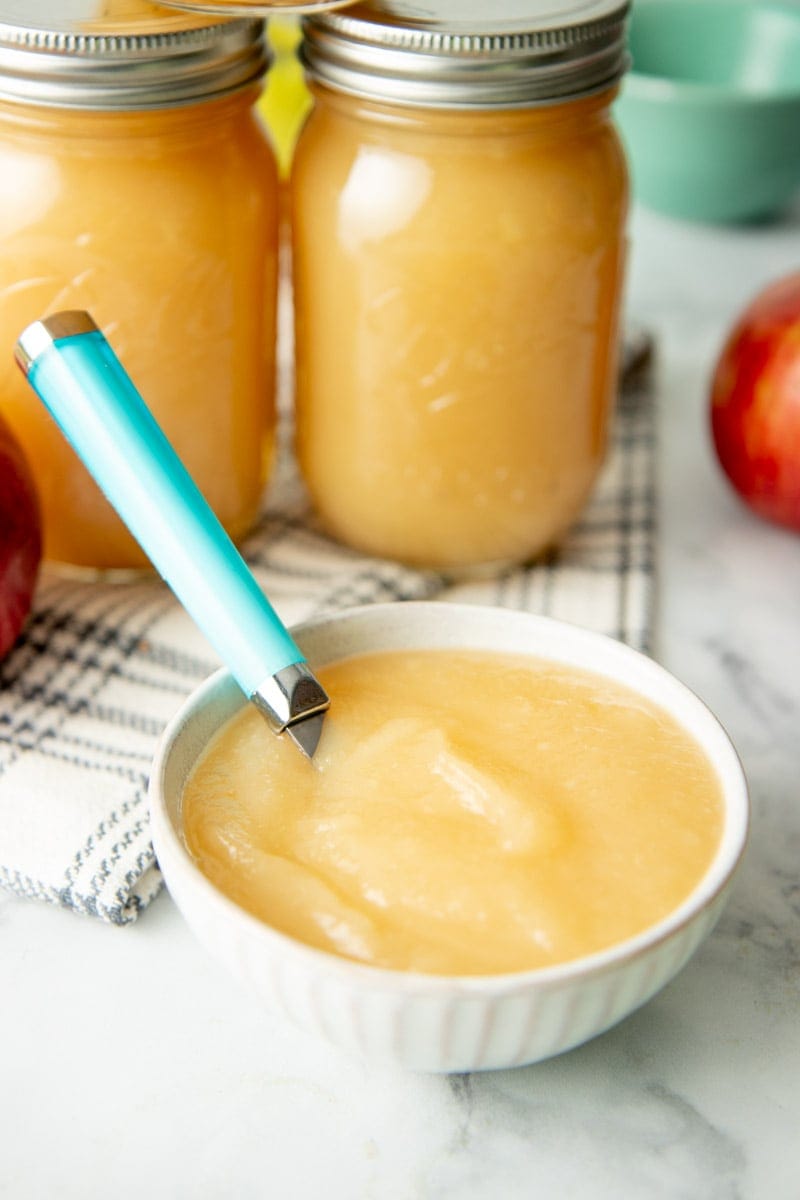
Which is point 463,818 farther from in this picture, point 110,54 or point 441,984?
point 110,54

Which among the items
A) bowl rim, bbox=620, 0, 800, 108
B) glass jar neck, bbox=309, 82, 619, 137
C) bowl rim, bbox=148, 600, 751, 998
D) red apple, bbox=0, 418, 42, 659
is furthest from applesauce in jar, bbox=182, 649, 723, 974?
bowl rim, bbox=620, 0, 800, 108

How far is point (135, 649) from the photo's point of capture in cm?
92

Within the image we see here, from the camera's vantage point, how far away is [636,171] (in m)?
1.49

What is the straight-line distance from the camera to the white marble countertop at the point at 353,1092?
60cm

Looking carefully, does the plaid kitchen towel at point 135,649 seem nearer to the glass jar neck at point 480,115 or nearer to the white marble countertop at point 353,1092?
the white marble countertop at point 353,1092

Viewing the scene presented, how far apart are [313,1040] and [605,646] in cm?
25

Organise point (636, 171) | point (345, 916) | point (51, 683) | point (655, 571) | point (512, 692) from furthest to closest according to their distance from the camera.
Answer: point (636, 171), point (655, 571), point (51, 683), point (512, 692), point (345, 916)

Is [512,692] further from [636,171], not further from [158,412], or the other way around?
[636,171]

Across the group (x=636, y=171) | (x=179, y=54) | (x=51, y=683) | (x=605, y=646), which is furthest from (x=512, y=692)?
(x=636, y=171)

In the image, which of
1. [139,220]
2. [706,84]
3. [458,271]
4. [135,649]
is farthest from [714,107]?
[135,649]

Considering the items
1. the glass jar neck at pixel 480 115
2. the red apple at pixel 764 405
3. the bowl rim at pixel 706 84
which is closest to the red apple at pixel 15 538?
the glass jar neck at pixel 480 115

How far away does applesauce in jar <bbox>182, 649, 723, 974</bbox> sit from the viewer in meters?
0.59

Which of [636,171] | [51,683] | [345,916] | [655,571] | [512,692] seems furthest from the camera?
[636,171]

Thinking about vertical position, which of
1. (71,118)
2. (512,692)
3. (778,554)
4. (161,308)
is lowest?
(778,554)
